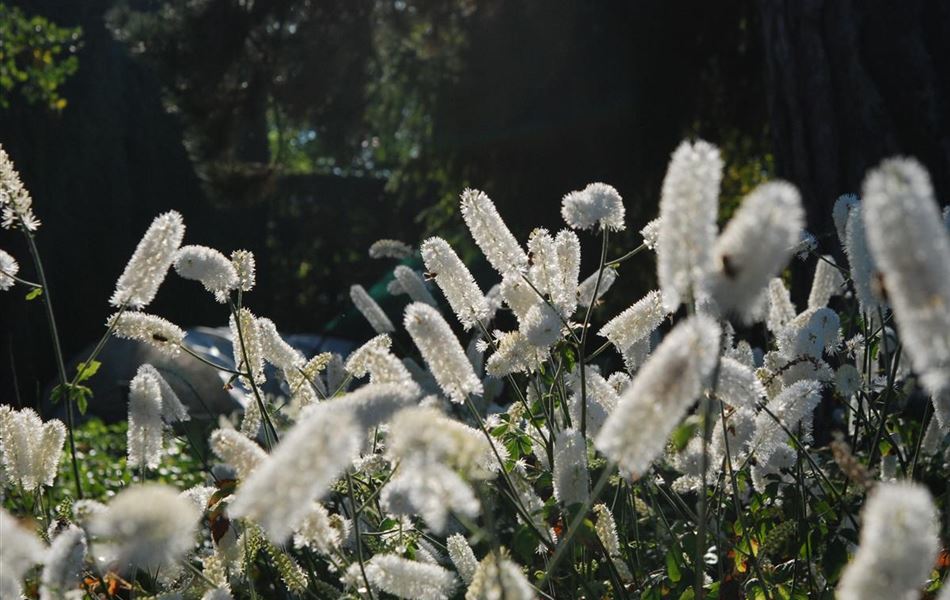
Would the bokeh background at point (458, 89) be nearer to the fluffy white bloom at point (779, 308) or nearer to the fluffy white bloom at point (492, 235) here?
the fluffy white bloom at point (779, 308)

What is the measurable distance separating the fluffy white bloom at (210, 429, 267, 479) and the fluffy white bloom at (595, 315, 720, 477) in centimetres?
63

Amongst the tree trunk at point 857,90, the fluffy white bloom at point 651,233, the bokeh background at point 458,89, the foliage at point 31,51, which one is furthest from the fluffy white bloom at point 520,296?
the foliage at point 31,51

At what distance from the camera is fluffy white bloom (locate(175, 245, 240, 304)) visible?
2211 millimetres

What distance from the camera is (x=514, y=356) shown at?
233 centimetres

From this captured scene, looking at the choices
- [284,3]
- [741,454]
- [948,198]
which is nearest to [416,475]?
[741,454]

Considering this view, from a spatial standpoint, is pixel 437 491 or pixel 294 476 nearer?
pixel 294 476

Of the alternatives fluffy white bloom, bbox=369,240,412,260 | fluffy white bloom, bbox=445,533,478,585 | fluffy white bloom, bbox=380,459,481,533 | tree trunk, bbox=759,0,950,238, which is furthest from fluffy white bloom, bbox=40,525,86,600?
tree trunk, bbox=759,0,950,238

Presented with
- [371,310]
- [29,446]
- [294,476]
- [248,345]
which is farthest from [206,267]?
[371,310]

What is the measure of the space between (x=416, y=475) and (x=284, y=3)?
9.62 metres

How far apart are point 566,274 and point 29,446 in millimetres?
1039

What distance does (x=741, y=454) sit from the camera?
2242 mm

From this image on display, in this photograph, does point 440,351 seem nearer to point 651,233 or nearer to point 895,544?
point 895,544

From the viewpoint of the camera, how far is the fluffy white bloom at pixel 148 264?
192 centimetres

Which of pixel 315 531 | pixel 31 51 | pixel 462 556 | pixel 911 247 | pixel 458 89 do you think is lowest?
pixel 462 556
